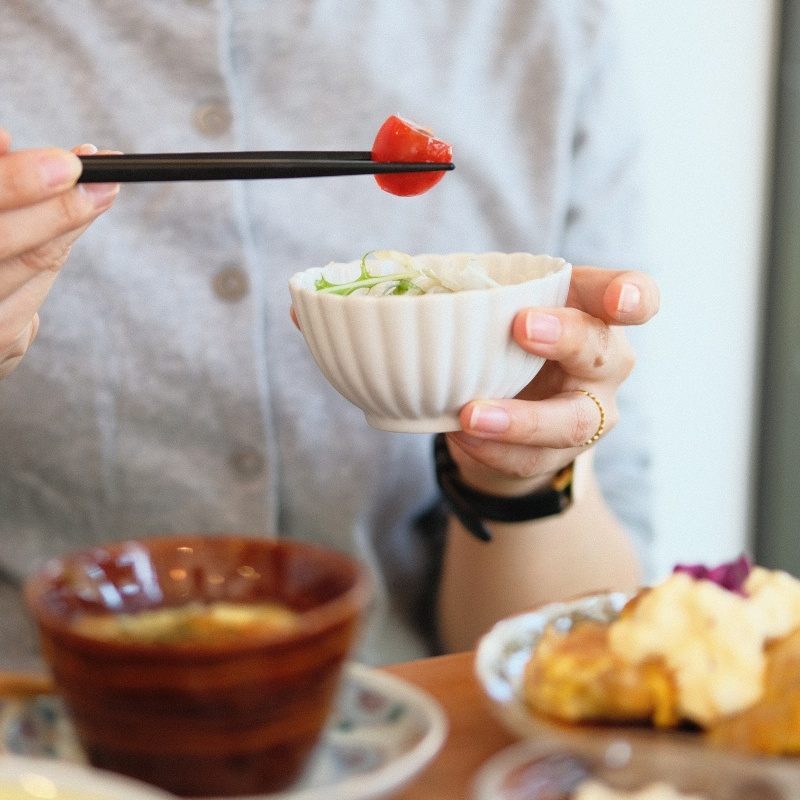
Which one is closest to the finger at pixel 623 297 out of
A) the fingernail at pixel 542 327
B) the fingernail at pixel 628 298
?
the fingernail at pixel 628 298

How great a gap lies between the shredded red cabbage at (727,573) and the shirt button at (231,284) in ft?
2.10

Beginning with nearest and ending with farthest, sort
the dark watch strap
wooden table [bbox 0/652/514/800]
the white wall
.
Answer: wooden table [bbox 0/652/514/800]
the dark watch strap
the white wall

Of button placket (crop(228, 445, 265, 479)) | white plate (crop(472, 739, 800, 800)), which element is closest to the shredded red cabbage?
white plate (crop(472, 739, 800, 800))

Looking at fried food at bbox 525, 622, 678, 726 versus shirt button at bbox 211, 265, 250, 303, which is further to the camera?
shirt button at bbox 211, 265, 250, 303

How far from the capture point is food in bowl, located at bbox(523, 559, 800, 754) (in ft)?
1.57

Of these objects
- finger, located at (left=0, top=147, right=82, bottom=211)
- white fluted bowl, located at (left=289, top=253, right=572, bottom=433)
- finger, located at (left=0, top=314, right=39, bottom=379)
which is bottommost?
finger, located at (left=0, top=314, right=39, bottom=379)

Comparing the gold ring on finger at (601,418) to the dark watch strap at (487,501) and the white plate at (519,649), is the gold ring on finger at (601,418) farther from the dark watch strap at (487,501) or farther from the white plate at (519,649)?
the white plate at (519,649)

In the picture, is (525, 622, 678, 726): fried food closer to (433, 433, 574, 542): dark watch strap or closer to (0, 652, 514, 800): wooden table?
(0, 652, 514, 800): wooden table

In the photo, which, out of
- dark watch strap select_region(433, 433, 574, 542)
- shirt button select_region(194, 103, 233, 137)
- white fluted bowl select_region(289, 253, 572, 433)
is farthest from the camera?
shirt button select_region(194, 103, 233, 137)

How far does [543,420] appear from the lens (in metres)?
0.76

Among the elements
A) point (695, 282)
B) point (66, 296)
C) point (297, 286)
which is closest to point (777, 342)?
point (695, 282)

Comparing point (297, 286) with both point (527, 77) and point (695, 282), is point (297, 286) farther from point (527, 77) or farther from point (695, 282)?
point (695, 282)

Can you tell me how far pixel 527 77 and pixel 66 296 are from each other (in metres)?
0.59

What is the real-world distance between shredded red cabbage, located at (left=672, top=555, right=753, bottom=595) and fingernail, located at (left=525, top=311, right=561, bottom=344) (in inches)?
6.6
